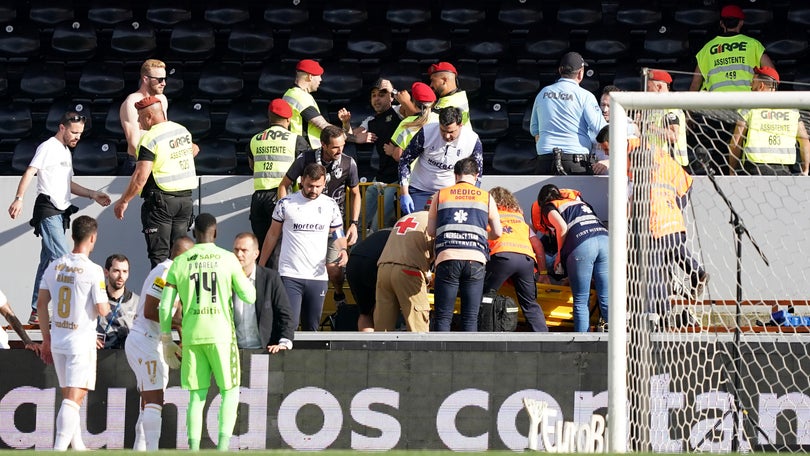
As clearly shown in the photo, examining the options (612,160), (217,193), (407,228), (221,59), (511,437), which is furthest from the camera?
(221,59)

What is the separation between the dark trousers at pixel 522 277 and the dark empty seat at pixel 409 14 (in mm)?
5298

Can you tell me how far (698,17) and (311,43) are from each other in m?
3.80

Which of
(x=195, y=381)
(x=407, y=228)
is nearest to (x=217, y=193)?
(x=407, y=228)

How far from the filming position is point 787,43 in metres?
13.1

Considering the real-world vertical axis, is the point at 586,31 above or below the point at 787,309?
above

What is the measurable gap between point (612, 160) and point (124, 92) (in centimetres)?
773

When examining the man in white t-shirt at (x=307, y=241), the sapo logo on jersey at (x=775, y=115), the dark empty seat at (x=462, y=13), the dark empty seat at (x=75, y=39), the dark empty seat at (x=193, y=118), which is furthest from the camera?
the dark empty seat at (x=462, y=13)

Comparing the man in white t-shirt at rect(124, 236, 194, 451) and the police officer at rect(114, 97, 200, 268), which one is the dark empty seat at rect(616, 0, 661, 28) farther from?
the man in white t-shirt at rect(124, 236, 194, 451)

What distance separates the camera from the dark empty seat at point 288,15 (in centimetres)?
1388

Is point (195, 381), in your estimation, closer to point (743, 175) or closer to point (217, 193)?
point (217, 193)

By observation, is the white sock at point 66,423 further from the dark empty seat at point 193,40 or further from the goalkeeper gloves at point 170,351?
the dark empty seat at point 193,40

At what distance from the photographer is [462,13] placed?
13906 mm

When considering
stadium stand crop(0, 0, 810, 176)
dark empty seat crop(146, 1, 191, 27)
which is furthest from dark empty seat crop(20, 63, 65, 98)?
dark empty seat crop(146, 1, 191, 27)

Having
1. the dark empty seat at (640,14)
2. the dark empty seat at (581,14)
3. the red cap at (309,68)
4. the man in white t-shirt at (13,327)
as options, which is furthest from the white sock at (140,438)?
the dark empty seat at (640,14)
